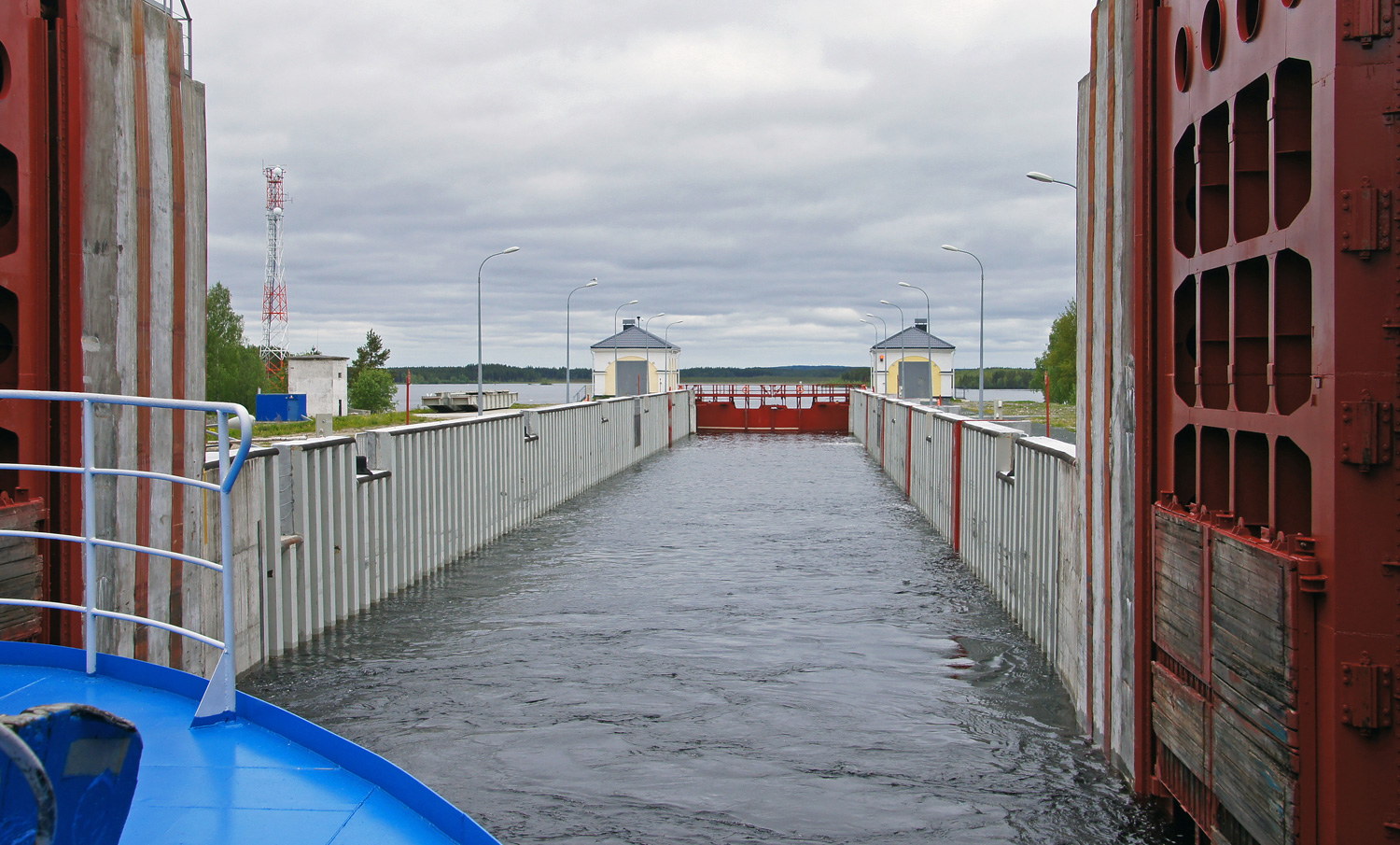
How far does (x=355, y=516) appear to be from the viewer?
11727mm

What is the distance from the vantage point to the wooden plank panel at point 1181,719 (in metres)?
5.32

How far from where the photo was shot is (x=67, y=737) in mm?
2496

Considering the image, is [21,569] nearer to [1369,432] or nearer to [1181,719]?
[1181,719]

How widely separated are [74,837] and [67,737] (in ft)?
0.91

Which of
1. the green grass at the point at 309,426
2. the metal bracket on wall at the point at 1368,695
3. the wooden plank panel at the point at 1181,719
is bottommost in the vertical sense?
the wooden plank panel at the point at 1181,719

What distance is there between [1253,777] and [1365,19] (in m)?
3.19

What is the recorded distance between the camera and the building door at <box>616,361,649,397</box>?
64312mm

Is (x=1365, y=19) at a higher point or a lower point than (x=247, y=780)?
higher

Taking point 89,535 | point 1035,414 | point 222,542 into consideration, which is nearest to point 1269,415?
point 222,542

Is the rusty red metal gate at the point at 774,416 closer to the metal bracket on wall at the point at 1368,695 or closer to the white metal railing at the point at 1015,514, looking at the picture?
the white metal railing at the point at 1015,514

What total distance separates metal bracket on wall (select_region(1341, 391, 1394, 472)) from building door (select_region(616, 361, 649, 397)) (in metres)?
60.2

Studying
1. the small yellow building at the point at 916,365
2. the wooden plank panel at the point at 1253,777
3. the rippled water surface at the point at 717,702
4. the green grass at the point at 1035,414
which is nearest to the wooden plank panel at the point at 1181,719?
the wooden plank panel at the point at 1253,777

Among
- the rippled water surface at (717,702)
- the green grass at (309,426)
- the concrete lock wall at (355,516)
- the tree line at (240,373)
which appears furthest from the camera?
the tree line at (240,373)

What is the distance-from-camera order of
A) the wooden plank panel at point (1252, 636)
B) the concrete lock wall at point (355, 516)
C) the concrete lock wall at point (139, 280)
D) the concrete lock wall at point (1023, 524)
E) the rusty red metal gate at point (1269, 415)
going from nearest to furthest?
the rusty red metal gate at point (1269, 415) → the wooden plank panel at point (1252, 636) → the concrete lock wall at point (139, 280) → the concrete lock wall at point (1023, 524) → the concrete lock wall at point (355, 516)
